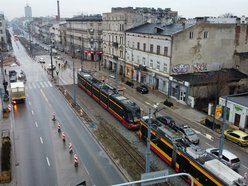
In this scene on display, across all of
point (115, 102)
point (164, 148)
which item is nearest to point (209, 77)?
point (115, 102)

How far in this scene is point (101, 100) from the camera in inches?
1711

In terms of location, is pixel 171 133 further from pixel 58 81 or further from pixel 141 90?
pixel 58 81

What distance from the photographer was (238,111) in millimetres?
35938

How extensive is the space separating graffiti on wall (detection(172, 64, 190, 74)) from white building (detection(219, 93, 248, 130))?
13637 mm

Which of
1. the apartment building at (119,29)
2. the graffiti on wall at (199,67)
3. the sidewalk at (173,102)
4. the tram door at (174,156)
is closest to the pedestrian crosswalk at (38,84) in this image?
the sidewalk at (173,102)

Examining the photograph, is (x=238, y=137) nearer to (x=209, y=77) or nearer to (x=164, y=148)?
(x=164, y=148)

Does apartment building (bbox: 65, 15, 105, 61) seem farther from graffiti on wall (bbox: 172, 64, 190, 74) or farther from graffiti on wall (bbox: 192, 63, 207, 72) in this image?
graffiti on wall (bbox: 192, 63, 207, 72)

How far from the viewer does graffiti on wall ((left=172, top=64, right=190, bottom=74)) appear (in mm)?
50312

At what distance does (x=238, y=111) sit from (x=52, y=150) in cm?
2443

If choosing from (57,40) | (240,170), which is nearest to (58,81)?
(240,170)

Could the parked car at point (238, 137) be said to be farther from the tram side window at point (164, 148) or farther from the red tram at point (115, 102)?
the red tram at point (115, 102)

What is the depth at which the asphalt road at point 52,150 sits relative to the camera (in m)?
23.8

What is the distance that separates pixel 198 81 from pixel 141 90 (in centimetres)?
1175

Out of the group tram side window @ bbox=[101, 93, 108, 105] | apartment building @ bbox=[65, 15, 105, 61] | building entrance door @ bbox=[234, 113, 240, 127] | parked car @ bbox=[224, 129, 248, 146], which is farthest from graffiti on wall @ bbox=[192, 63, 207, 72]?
apartment building @ bbox=[65, 15, 105, 61]
